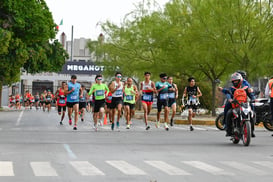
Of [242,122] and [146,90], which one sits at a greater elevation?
[146,90]

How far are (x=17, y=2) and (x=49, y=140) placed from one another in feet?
63.8

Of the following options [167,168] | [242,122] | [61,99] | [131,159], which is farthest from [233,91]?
[61,99]

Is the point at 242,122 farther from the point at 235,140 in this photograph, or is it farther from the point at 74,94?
the point at 74,94

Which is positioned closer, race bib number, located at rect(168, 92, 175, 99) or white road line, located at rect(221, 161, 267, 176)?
white road line, located at rect(221, 161, 267, 176)

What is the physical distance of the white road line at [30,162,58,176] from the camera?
9.41 m

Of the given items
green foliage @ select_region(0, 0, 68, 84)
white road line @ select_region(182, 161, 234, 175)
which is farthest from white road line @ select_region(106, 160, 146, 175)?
green foliage @ select_region(0, 0, 68, 84)

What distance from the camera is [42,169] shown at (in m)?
9.89

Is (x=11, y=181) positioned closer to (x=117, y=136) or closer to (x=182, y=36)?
(x=117, y=136)

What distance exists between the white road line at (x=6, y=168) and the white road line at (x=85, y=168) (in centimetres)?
94

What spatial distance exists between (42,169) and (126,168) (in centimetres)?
123

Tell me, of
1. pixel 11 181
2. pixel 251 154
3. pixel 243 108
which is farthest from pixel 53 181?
pixel 243 108

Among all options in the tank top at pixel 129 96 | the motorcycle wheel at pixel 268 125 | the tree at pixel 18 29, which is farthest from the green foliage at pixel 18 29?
the motorcycle wheel at pixel 268 125

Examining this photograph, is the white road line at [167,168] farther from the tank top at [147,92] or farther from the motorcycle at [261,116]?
the motorcycle at [261,116]

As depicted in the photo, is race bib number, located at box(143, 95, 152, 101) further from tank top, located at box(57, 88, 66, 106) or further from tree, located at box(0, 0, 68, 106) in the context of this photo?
tree, located at box(0, 0, 68, 106)
